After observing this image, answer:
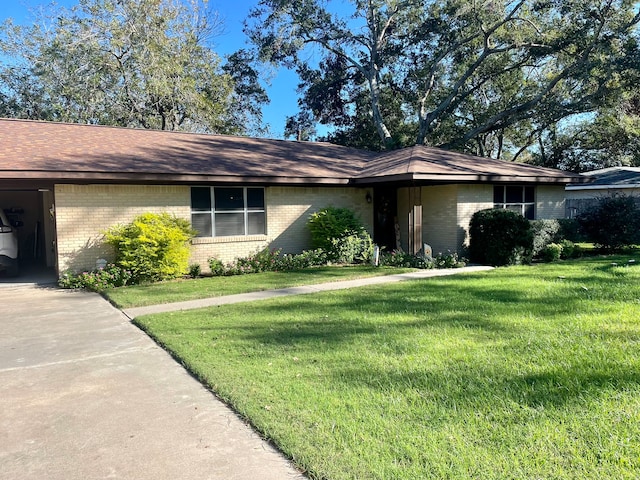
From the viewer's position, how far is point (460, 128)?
1148 inches

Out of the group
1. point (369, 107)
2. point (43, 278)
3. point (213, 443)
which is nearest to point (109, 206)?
point (43, 278)

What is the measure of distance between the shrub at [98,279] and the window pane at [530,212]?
1254 cm

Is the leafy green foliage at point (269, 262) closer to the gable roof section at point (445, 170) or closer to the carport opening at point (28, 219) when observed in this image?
the gable roof section at point (445, 170)

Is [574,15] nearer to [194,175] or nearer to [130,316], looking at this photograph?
[194,175]

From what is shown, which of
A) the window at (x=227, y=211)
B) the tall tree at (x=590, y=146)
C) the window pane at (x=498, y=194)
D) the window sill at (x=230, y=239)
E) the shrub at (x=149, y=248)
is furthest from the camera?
the tall tree at (x=590, y=146)

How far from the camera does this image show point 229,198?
1294cm

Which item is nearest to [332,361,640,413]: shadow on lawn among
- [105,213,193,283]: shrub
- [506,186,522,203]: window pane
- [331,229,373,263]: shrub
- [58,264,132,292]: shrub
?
[105,213,193,283]: shrub

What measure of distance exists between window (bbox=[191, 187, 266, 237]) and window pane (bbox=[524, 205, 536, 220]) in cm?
889

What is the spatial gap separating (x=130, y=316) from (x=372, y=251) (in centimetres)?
799

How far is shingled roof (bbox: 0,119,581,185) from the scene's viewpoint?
10.4 m

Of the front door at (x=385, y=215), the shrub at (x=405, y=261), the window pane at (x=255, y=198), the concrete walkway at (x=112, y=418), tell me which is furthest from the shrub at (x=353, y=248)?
the concrete walkway at (x=112, y=418)

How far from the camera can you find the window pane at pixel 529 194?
50.3 feet

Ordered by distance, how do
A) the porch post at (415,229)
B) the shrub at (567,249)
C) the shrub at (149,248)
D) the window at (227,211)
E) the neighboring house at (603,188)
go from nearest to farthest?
the shrub at (149,248), the window at (227,211), the porch post at (415,229), the shrub at (567,249), the neighboring house at (603,188)

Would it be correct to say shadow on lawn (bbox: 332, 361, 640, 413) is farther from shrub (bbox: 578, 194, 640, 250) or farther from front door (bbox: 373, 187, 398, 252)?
Result: shrub (bbox: 578, 194, 640, 250)
